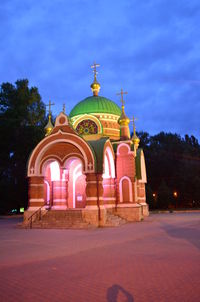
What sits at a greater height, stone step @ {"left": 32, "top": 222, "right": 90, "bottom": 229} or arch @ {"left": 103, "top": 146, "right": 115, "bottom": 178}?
arch @ {"left": 103, "top": 146, "right": 115, "bottom": 178}

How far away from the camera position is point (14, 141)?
32.2 meters

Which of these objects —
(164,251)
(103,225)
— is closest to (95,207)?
(103,225)

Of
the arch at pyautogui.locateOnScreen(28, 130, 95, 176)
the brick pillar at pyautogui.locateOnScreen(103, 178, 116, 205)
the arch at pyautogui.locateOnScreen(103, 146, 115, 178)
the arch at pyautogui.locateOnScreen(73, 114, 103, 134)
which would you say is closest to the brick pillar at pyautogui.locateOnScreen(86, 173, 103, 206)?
the arch at pyautogui.locateOnScreen(28, 130, 95, 176)

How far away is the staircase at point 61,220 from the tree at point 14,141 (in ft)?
40.8

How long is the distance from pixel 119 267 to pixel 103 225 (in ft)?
39.7

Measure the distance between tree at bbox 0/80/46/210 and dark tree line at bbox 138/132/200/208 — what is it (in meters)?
19.9

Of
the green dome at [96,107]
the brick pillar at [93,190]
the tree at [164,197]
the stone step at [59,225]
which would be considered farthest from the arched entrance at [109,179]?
the tree at [164,197]

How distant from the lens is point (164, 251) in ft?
30.3

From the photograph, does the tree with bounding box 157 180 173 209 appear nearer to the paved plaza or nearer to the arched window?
the arched window

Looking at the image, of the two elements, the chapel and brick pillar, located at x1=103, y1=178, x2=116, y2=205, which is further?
brick pillar, located at x1=103, y1=178, x2=116, y2=205

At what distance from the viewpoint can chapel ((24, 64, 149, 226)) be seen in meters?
19.8

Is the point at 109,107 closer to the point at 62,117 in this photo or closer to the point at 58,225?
the point at 62,117

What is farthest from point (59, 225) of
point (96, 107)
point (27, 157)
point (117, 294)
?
point (27, 157)

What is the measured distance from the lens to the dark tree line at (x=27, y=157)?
31531 mm
